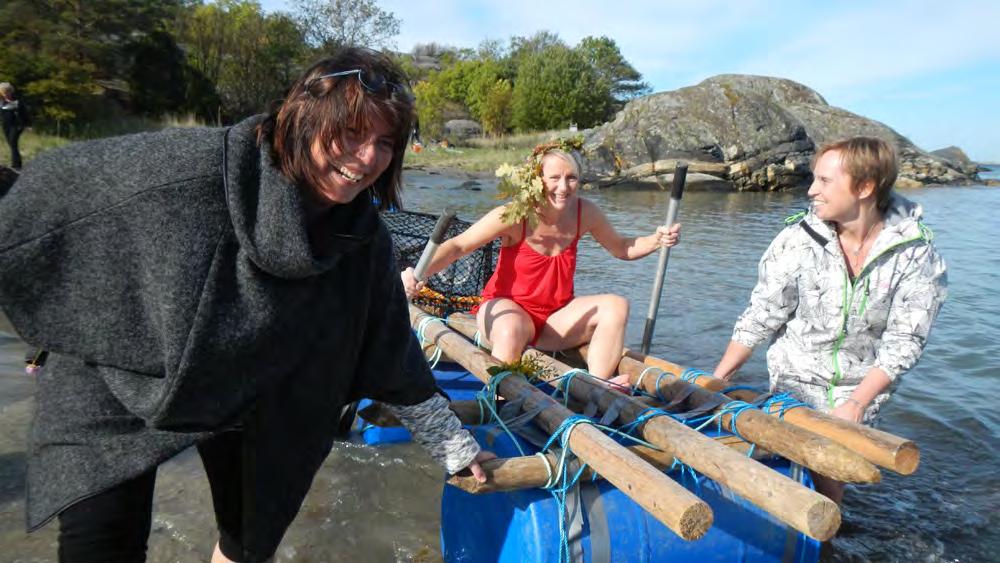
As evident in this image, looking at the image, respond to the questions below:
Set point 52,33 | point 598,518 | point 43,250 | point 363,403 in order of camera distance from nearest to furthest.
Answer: point 43,250 < point 598,518 < point 363,403 < point 52,33

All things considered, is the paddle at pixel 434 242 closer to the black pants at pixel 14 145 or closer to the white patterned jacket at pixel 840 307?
the white patterned jacket at pixel 840 307

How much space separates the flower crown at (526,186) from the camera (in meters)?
4.46

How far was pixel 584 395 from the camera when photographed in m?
3.54

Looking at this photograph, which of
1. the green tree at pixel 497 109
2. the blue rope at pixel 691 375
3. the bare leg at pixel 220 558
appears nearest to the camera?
the bare leg at pixel 220 558

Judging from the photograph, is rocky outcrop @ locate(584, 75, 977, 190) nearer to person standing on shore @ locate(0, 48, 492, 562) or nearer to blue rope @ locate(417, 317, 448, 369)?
blue rope @ locate(417, 317, 448, 369)

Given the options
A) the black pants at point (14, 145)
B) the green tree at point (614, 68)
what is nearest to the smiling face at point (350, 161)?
the black pants at point (14, 145)

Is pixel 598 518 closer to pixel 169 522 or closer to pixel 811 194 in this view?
pixel 811 194

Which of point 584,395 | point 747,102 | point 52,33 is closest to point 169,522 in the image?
point 584,395

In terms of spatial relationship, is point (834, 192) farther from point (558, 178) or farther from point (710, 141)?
point (710, 141)

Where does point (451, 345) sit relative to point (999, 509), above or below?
above

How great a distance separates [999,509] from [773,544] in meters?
2.74

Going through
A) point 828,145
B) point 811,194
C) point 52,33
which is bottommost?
point 811,194

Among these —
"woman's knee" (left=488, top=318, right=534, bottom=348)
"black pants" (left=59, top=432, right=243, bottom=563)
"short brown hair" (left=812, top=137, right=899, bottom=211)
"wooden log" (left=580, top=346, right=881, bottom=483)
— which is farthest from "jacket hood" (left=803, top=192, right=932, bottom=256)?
"black pants" (left=59, top=432, right=243, bottom=563)

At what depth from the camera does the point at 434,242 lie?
419 centimetres
